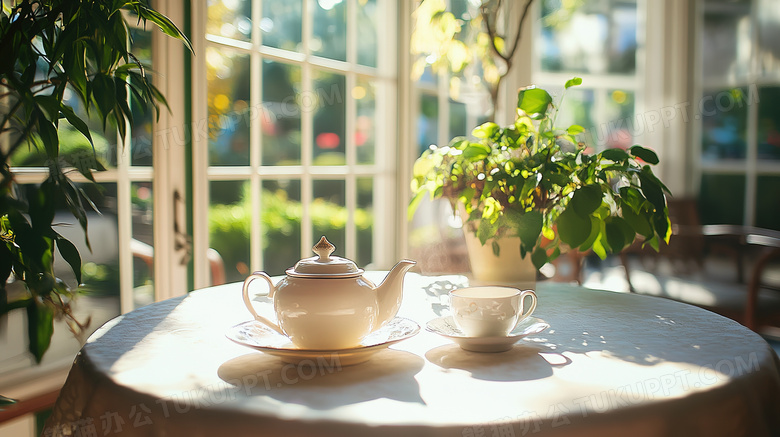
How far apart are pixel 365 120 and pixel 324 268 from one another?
223 cm

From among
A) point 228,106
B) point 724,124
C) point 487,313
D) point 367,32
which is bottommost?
point 487,313

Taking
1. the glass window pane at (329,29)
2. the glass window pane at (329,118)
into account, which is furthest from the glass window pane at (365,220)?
the glass window pane at (329,29)

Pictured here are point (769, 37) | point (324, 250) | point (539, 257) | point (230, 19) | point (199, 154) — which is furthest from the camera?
point (769, 37)

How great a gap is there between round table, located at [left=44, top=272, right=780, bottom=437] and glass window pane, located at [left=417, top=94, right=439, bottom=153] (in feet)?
7.38

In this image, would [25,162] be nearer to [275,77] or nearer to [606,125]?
[275,77]

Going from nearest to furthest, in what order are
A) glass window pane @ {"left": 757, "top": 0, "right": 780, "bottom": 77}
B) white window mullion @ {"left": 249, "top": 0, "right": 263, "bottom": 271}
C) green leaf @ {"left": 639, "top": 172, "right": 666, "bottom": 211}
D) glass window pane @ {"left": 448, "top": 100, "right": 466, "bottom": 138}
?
green leaf @ {"left": 639, "top": 172, "right": 666, "bottom": 211}
white window mullion @ {"left": 249, "top": 0, "right": 263, "bottom": 271}
glass window pane @ {"left": 448, "top": 100, "right": 466, "bottom": 138}
glass window pane @ {"left": 757, "top": 0, "right": 780, "bottom": 77}

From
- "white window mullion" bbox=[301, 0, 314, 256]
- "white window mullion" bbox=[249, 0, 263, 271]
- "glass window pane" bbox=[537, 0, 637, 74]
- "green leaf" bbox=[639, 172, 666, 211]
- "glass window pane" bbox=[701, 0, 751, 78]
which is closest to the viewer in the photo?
"green leaf" bbox=[639, 172, 666, 211]

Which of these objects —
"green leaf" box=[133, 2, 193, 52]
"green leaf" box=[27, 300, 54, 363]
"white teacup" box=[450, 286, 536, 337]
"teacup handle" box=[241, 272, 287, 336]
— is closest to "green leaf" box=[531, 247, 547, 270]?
"white teacup" box=[450, 286, 536, 337]

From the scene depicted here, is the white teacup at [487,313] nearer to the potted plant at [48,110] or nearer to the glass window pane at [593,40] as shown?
the potted plant at [48,110]

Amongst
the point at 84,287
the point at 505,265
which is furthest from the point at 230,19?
the point at 505,265

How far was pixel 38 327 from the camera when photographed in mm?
943

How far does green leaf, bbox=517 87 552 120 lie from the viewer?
134 cm

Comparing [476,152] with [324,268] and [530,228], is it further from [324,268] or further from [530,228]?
[324,268]

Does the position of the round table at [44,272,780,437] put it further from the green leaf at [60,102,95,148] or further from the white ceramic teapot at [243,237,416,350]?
the green leaf at [60,102,95,148]
